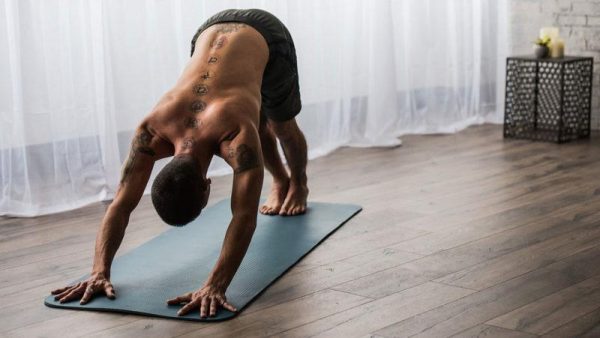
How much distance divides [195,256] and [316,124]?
1.91 metres

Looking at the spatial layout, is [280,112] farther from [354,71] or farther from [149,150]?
[354,71]

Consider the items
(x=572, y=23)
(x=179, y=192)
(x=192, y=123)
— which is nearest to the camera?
(x=179, y=192)

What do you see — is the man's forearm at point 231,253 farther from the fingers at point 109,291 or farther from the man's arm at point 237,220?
the fingers at point 109,291

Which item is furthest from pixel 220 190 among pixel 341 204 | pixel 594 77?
pixel 594 77

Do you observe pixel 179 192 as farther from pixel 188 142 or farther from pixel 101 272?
pixel 101 272

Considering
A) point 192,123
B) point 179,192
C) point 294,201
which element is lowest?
point 294,201

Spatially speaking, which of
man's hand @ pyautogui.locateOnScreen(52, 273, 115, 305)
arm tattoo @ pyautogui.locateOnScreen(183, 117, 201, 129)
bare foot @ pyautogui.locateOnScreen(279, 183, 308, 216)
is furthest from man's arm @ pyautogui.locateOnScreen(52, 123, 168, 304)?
bare foot @ pyautogui.locateOnScreen(279, 183, 308, 216)

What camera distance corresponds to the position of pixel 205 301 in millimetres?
2416

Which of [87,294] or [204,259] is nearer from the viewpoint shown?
[87,294]

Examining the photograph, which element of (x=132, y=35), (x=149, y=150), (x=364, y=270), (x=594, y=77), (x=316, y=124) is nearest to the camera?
(x=149, y=150)

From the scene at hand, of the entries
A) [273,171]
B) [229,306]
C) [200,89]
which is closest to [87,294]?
[229,306]

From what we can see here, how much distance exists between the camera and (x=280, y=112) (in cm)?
324

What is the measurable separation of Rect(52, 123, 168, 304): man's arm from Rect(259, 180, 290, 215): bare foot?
3.07 ft

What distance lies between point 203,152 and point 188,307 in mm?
437
